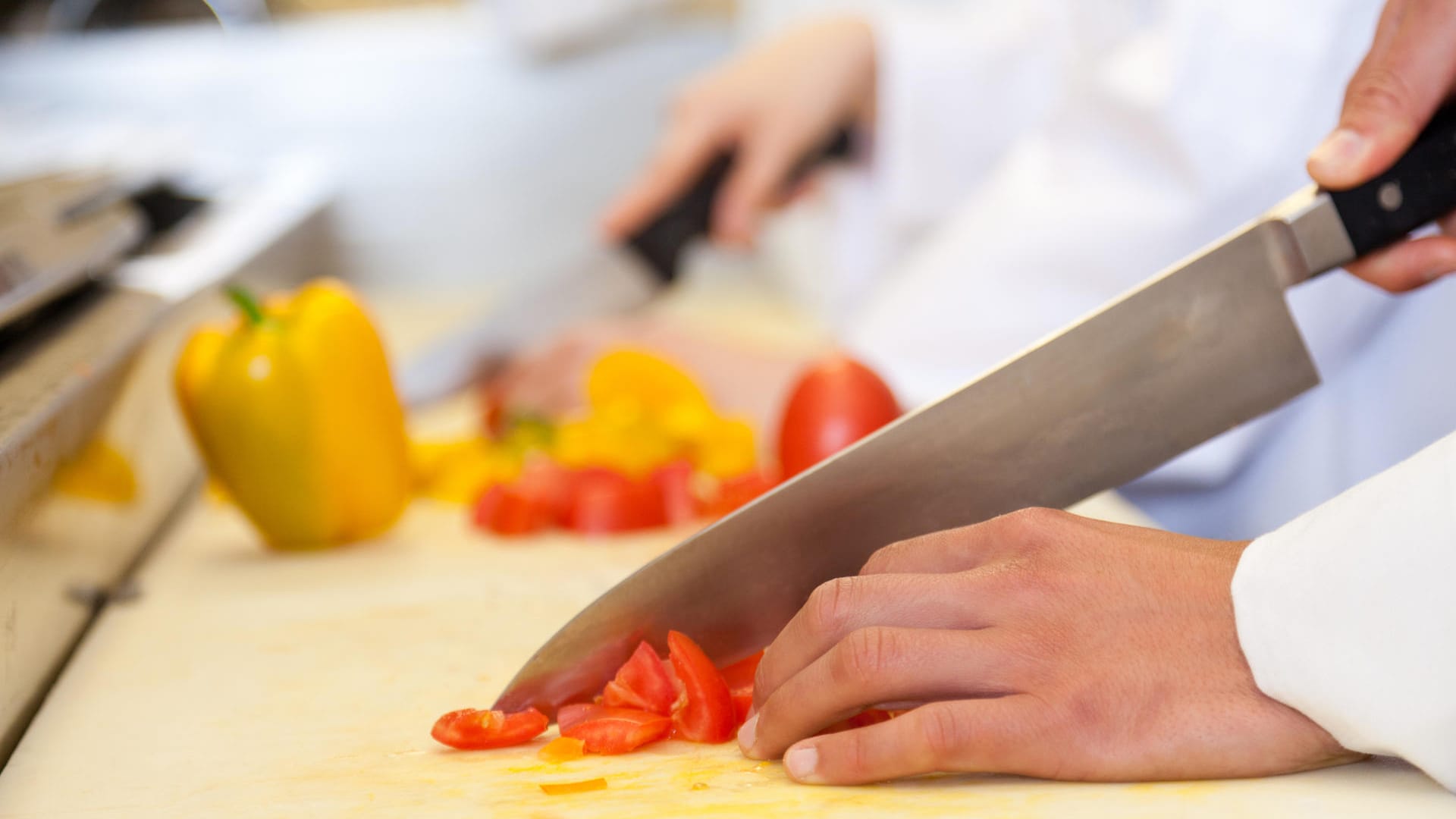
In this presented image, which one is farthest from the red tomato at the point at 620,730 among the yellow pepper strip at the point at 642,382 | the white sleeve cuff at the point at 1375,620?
the yellow pepper strip at the point at 642,382

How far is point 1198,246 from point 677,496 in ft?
1.67

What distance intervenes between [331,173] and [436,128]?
22 cm

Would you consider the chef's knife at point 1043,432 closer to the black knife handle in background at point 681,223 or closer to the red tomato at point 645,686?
the red tomato at point 645,686

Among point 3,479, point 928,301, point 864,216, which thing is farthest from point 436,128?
point 3,479

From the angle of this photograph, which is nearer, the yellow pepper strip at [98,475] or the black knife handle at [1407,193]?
the black knife handle at [1407,193]

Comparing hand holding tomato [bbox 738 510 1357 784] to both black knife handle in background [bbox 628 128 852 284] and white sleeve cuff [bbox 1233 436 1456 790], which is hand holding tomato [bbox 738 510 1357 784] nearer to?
white sleeve cuff [bbox 1233 436 1456 790]

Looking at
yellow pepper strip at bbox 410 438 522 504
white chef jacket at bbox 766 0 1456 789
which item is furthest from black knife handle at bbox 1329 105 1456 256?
yellow pepper strip at bbox 410 438 522 504

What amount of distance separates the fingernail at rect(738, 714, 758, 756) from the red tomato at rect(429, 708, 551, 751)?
0.11 meters

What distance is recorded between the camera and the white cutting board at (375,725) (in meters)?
0.56

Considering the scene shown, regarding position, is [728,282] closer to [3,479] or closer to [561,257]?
[561,257]

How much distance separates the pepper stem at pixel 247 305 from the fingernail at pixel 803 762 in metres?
0.64

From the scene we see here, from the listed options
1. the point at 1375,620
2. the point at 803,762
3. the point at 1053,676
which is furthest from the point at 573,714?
the point at 1375,620

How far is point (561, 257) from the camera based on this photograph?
8.29 feet

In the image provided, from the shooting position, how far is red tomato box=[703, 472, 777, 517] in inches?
41.4
